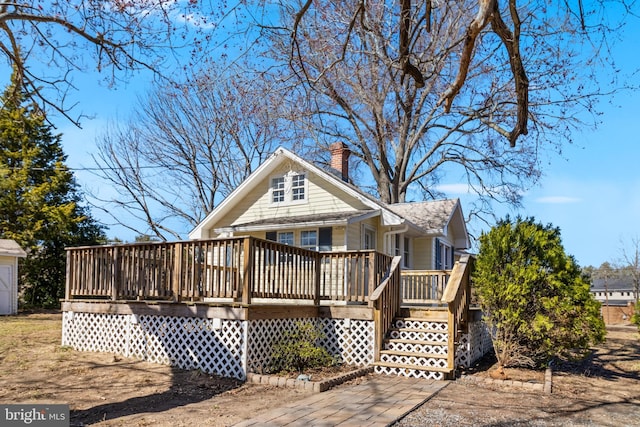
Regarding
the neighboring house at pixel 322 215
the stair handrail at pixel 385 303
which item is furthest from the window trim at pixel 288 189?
the stair handrail at pixel 385 303

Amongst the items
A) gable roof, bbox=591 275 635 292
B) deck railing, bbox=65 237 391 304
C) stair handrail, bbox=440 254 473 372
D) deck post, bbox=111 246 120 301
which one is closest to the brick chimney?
deck railing, bbox=65 237 391 304

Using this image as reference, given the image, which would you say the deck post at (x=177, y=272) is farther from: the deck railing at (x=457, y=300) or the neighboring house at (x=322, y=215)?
the neighboring house at (x=322, y=215)

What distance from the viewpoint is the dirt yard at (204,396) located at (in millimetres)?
5664

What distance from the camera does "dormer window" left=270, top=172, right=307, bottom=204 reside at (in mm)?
15430

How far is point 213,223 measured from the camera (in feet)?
54.4

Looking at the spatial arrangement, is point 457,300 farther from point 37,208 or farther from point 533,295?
point 37,208

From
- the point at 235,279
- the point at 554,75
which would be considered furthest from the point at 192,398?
the point at 554,75

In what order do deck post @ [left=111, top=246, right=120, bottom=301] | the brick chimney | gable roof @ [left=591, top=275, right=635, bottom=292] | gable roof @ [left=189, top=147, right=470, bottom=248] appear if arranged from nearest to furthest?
deck post @ [left=111, top=246, right=120, bottom=301], gable roof @ [left=189, top=147, right=470, bottom=248], the brick chimney, gable roof @ [left=591, top=275, right=635, bottom=292]

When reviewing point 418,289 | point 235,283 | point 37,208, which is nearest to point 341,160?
point 418,289

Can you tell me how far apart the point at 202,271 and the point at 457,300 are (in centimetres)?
474

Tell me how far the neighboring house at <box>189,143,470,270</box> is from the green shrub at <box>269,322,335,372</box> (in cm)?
429

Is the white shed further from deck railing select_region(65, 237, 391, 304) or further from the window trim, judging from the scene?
the window trim

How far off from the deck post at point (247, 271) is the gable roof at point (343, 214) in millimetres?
5116

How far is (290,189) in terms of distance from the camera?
15578 millimetres
